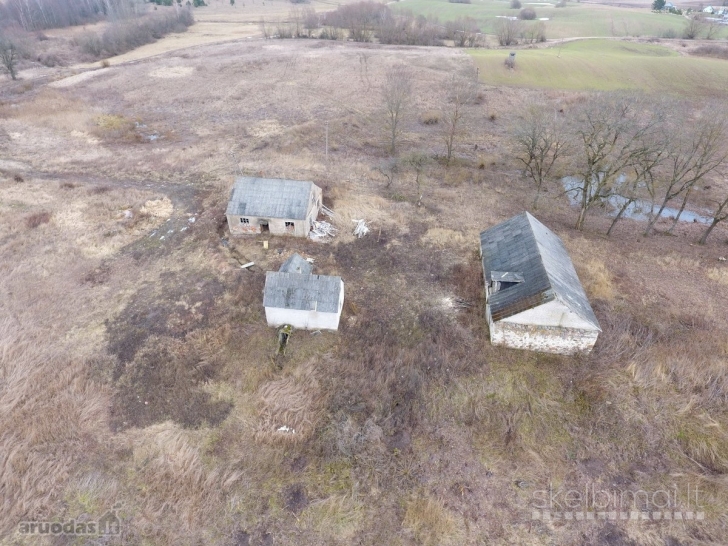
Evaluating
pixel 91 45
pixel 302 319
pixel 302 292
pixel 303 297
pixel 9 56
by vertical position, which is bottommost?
pixel 302 319

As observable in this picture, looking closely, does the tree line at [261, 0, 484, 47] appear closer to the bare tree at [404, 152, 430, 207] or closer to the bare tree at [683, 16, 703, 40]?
the bare tree at [683, 16, 703, 40]

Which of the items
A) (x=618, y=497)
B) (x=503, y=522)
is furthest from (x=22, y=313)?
(x=618, y=497)

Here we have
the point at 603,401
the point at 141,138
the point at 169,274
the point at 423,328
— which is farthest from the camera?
the point at 141,138

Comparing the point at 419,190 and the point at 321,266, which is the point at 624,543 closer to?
the point at 321,266

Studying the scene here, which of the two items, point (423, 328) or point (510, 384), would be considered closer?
point (510, 384)

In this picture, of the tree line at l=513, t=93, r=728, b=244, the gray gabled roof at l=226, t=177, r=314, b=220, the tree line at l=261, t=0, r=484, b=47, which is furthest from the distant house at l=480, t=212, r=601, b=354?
the tree line at l=261, t=0, r=484, b=47

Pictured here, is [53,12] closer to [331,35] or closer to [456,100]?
[331,35]

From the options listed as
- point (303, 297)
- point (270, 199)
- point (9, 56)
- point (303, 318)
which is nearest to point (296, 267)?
point (303, 297)
